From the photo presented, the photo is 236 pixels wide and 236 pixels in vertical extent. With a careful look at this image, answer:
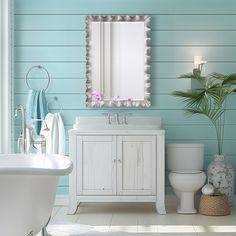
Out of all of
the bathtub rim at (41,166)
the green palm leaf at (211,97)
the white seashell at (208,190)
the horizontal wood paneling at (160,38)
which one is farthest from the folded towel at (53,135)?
the white seashell at (208,190)

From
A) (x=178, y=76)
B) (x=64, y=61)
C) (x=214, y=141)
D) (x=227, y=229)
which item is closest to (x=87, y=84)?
(x=64, y=61)

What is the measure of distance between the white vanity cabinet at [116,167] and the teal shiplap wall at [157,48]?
567mm

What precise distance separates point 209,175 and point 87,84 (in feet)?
5.28

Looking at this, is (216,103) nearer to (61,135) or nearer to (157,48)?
(157,48)

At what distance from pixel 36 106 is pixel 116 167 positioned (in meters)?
1.10

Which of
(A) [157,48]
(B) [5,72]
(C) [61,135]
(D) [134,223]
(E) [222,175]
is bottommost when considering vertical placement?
(D) [134,223]

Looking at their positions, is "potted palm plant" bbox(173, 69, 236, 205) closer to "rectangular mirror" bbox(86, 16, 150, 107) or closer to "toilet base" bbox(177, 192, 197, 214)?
"toilet base" bbox(177, 192, 197, 214)

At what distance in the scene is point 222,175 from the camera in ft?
17.6

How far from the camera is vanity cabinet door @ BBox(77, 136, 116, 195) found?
5266mm

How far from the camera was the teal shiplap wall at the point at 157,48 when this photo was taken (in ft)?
18.8

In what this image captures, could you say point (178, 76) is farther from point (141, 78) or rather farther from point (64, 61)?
point (64, 61)

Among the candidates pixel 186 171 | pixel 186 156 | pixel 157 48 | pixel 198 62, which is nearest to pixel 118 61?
pixel 157 48

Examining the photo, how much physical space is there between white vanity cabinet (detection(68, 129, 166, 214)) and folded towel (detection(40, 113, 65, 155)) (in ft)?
0.69

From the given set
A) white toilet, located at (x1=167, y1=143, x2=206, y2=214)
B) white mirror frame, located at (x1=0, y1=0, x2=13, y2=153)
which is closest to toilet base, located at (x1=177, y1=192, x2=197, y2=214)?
white toilet, located at (x1=167, y1=143, x2=206, y2=214)
